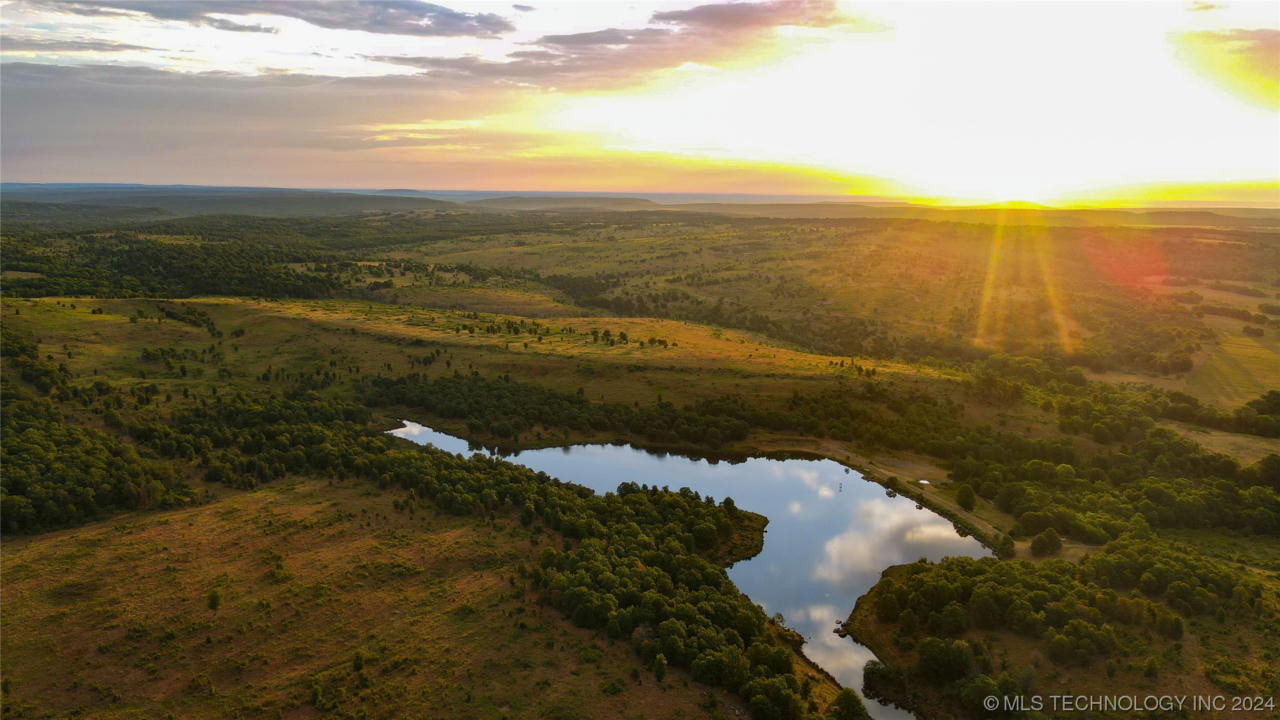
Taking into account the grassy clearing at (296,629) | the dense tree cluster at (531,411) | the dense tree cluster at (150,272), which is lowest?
the grassy clearing at (296,629)

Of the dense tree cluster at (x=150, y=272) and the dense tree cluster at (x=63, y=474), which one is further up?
the dense tree cluster at (x=150, y=272)

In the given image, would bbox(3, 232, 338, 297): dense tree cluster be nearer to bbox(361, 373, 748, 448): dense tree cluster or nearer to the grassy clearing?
bbox(361, 373, 748, 448): dense tree cluster

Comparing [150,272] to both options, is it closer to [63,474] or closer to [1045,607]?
[63,474]

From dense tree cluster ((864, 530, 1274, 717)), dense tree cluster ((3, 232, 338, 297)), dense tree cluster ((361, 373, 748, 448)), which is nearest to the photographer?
dense tree cluster ((864, 530, 1274, 717))

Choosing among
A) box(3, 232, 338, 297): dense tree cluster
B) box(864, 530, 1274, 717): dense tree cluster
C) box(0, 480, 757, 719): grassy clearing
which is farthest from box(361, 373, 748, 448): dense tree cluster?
box(3, 232, 338, 297): dense tree cluster

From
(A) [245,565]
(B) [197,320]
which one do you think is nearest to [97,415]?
(A) [245,565]

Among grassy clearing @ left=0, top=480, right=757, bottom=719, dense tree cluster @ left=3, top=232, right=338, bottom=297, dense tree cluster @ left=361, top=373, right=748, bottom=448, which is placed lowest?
grassy clearing @ left=0, top=480, right=757, bottom=719

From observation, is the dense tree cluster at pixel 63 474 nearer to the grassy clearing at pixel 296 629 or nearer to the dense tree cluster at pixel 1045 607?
the grassy clearing at pixel 296 629

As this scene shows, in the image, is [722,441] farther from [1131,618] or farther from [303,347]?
[303,347]

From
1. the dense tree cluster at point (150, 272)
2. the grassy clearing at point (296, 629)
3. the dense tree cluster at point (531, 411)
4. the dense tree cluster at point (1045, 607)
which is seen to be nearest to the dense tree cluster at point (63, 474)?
the grassy clearing at point (296, 629)

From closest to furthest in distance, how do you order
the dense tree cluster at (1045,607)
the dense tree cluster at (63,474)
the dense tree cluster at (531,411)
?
the dense tree cluster at (1045,607), the dense tree cluster at (63,474), the dense tree cluster at (531,411)

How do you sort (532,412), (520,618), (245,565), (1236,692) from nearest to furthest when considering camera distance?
(1236,692)
(520,618)
(245,565)
(532,412)
